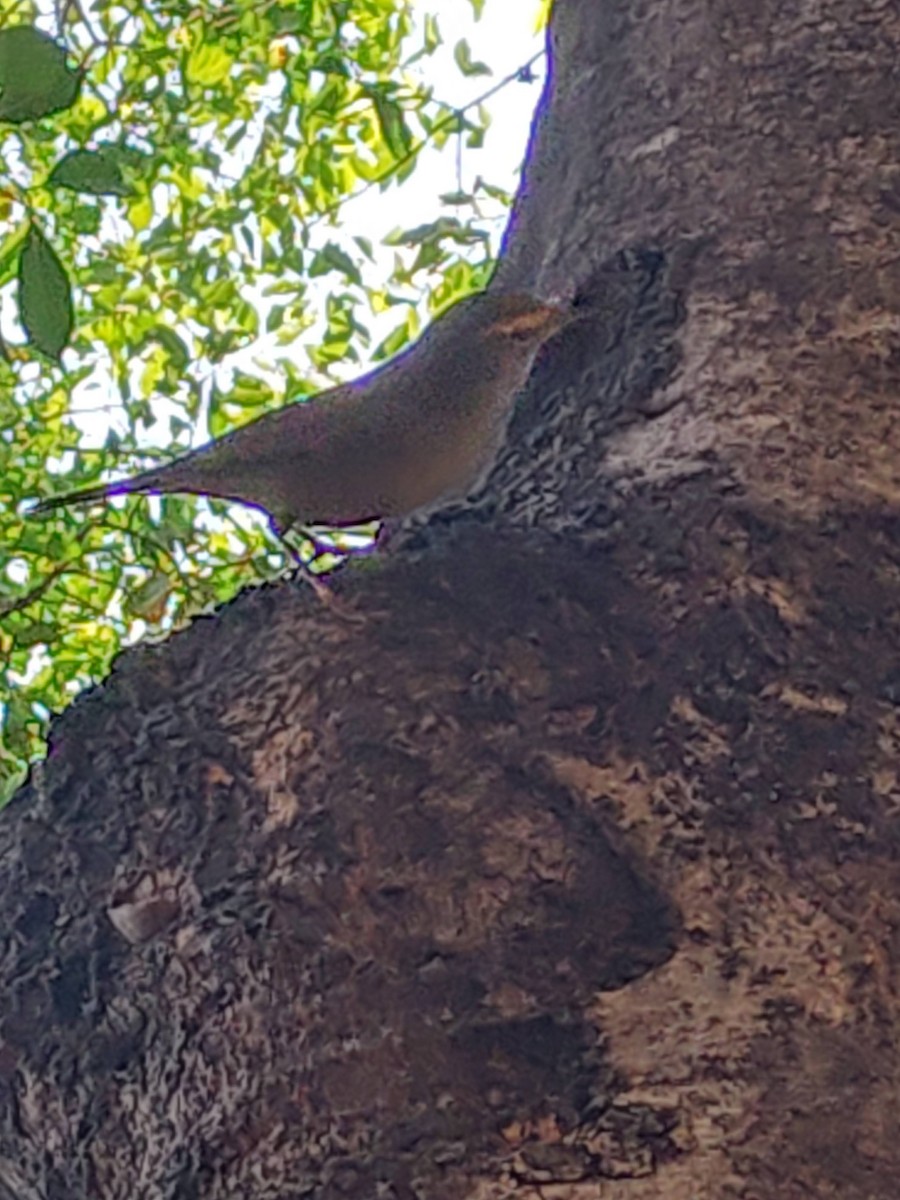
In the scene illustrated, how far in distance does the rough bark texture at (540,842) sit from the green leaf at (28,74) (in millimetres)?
236

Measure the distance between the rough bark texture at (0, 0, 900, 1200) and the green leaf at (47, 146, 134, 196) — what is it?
0.21 meters

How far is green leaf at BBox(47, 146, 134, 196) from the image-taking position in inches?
30.5

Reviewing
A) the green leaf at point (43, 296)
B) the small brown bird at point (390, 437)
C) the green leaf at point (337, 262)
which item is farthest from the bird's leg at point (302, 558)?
the green leaf at point (337, 262)

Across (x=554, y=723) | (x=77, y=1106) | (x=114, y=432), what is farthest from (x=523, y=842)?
(x=114, y=432)

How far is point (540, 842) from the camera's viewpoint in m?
0.64

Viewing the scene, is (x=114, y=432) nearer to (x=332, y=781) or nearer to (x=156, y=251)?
(x=156, y=251)

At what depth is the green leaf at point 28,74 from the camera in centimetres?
72

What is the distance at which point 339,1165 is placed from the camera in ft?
1.92

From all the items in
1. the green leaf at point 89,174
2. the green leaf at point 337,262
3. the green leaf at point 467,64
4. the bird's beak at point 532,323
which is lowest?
the green leaf at point 337,262

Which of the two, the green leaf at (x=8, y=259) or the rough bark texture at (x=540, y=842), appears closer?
the rough bark texture at (x=540, y=842)

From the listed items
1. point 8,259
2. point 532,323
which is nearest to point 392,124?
point 8,259

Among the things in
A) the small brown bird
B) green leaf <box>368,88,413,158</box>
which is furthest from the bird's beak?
green leaf <box>368,88,413,158</box>

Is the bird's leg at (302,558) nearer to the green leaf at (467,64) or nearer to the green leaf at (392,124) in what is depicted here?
the green leaf at (392,124)

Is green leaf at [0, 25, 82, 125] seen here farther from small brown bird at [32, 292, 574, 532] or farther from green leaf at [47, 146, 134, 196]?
small brown bird at [32, 292, 574, 532]
